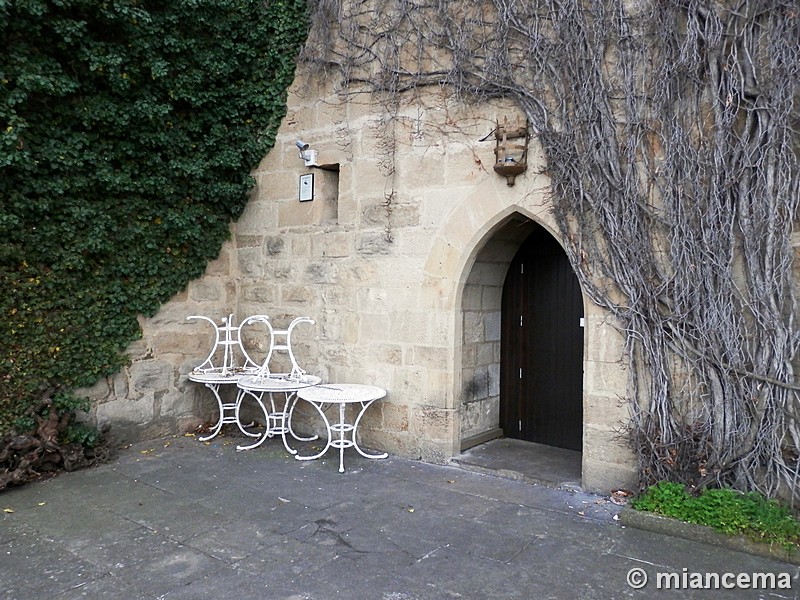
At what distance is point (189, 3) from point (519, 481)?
4.19m

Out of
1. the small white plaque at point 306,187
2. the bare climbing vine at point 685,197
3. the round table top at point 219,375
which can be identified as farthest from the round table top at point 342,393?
the bare climbing vine at point 685,197

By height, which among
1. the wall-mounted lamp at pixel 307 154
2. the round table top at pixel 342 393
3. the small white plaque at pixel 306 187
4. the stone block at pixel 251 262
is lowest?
the round table top at pixel 342 393

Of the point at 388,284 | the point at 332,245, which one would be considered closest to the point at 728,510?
the point at 388,284

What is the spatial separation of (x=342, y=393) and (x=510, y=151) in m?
2.01

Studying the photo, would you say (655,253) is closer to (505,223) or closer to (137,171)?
(505,223)

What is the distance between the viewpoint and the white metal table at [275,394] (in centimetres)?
490

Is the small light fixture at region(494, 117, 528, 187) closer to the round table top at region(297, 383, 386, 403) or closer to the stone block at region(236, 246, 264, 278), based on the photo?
the round table top at region(297, 383, 386, 403)

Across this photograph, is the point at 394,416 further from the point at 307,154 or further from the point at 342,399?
the point at 307,154

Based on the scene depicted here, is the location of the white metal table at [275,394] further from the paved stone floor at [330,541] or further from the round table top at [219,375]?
the paved stone floor at [330,541]

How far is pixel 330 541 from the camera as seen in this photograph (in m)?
3.34

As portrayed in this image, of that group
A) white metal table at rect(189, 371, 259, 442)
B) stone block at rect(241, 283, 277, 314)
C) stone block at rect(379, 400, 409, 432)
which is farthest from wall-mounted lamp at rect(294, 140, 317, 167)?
stone block at rect(379, 400, 409, 432)

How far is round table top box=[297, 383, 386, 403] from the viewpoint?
14.9ft

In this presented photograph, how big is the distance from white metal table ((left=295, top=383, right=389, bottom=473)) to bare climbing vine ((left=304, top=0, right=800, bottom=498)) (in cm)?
171

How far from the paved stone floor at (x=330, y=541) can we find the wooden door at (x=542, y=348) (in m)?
0.87
